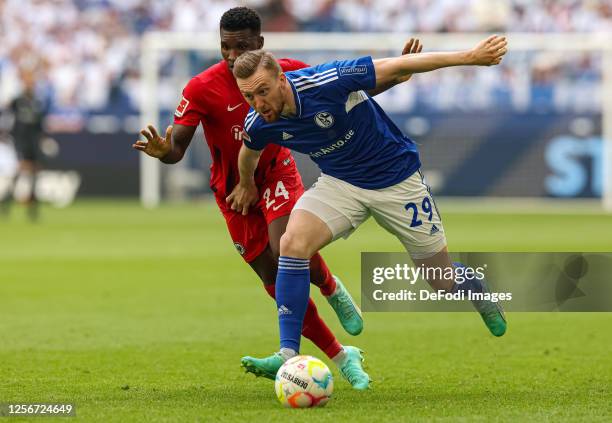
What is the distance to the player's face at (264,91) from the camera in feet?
20.5

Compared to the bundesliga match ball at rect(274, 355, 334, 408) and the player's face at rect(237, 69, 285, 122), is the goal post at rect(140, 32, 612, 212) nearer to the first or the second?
the player's face at rect(237, 69, 285, 122)

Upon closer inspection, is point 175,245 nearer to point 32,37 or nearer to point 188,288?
point 188,288

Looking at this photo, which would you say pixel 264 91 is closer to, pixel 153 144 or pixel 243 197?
pixel 153 144

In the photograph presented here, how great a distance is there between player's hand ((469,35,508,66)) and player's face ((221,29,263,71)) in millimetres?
1346

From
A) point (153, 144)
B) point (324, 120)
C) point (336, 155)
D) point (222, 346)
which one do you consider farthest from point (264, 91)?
point (222, 346)

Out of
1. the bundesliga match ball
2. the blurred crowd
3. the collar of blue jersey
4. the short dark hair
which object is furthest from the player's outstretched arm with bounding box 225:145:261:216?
the blurred crowd

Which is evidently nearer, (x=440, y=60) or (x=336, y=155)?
(x=440, y=60)

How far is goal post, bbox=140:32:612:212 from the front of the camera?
76.0 feet

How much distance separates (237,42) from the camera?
6.96 meters

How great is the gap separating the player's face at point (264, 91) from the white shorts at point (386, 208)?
0.68 metres

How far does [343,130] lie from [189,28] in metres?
21.6

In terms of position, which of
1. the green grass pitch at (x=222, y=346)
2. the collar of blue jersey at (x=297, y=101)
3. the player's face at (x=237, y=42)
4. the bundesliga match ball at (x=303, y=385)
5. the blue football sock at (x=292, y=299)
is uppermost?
the player's face at (x=237, y=42)

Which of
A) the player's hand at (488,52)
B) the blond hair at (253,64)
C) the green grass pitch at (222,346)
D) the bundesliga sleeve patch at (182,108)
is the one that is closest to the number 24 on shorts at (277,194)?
the bundesliga sleeve patch at (182,108)

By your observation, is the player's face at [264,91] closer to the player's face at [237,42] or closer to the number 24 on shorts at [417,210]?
the player's face at [237,42]
